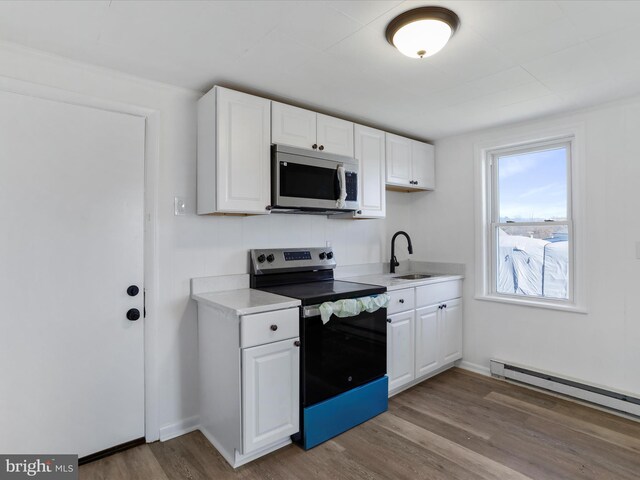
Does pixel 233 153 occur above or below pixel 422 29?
below

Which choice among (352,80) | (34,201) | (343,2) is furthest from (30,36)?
(352,80)

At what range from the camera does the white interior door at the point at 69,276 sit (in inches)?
71.9

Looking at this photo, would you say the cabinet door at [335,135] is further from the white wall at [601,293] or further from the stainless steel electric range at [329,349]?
the white wall at [601,293]

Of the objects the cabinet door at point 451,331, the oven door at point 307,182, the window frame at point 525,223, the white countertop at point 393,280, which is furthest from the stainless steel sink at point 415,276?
→ the oven door at point 307,182

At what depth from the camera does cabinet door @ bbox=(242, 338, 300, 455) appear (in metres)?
1.91

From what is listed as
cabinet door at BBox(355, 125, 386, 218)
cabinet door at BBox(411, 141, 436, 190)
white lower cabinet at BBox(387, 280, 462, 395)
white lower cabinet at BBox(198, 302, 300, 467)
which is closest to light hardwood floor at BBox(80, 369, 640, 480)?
white lower cabinet at BBox(198, 302, 300, 467)

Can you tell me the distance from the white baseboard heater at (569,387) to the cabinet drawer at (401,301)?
1052 millimetres

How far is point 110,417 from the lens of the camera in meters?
2.09

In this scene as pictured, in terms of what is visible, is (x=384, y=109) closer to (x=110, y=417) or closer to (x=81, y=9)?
(x=81, y=9)

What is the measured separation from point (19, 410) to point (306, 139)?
2.26 metres

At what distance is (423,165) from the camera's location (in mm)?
3537

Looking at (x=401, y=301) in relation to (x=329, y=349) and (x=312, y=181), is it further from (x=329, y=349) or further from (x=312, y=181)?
(x=312, y=181)

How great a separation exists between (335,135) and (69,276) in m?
1.95

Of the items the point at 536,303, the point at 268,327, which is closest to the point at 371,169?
the point at 268,327
